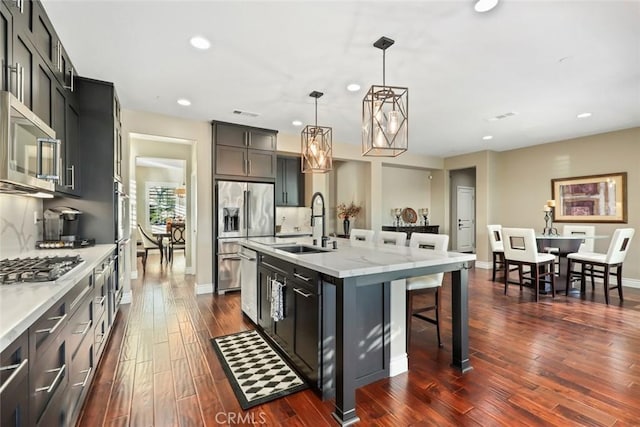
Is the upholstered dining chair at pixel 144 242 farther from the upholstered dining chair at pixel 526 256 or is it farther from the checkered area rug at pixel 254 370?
the upholstered dining chair at pixel 526 256

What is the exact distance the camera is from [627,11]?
2203 mm

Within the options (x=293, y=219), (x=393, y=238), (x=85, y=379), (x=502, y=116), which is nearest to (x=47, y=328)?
(x=85, y=379)

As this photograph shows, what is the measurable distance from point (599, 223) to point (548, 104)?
119 inches

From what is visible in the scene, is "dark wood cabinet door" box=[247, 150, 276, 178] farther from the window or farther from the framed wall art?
the window

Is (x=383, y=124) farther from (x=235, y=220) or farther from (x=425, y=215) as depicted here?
(x=425, y=215)

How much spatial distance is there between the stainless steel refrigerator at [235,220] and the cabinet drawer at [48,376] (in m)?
3.23

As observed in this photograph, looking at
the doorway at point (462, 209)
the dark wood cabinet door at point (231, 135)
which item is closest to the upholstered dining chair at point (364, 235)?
the dark wood cabinet door at point (231, 135)

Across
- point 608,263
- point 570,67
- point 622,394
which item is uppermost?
point 570,67

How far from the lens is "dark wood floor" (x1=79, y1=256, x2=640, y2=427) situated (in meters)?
1.87

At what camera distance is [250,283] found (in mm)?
3406

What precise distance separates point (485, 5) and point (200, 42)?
7.29ft

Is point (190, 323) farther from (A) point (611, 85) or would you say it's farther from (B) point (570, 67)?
(A) point (611, 85)

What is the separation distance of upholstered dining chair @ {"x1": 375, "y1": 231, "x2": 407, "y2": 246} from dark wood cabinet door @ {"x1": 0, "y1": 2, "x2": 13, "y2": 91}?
3311 mm

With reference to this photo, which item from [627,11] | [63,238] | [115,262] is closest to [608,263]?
[627,11]
